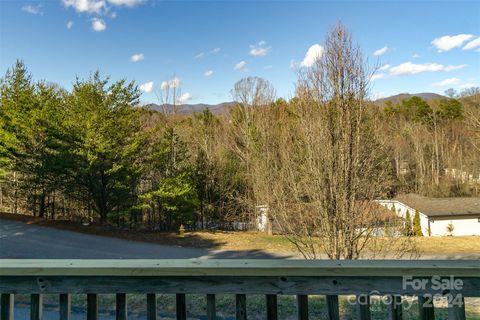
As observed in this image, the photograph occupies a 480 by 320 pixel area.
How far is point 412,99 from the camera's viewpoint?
4319 cm

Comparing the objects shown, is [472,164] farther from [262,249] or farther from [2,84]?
[2,84]

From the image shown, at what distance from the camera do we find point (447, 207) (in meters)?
26.5

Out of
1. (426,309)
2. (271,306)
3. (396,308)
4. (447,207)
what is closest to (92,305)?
(271,306)

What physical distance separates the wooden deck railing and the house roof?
26.5 metres

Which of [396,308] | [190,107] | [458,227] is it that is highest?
[190,107]

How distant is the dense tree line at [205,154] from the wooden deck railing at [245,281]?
413 centimetres

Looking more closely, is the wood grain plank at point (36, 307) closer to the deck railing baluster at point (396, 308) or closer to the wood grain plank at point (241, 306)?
the wood grain plank at point (241, 306)

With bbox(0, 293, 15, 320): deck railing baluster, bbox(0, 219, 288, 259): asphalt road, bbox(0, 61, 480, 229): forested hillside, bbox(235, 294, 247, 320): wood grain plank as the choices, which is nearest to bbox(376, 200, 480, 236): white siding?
bbox(0, 61, 480, 229): forested hillside

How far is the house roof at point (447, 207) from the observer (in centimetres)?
2575

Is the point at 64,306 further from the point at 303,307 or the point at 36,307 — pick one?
the point at 303,307

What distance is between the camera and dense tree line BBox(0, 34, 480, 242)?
222 inches

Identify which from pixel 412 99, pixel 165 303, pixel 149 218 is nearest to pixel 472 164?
pixel 412 99

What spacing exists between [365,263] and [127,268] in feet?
3.50

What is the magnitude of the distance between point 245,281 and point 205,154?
21.9 meters
